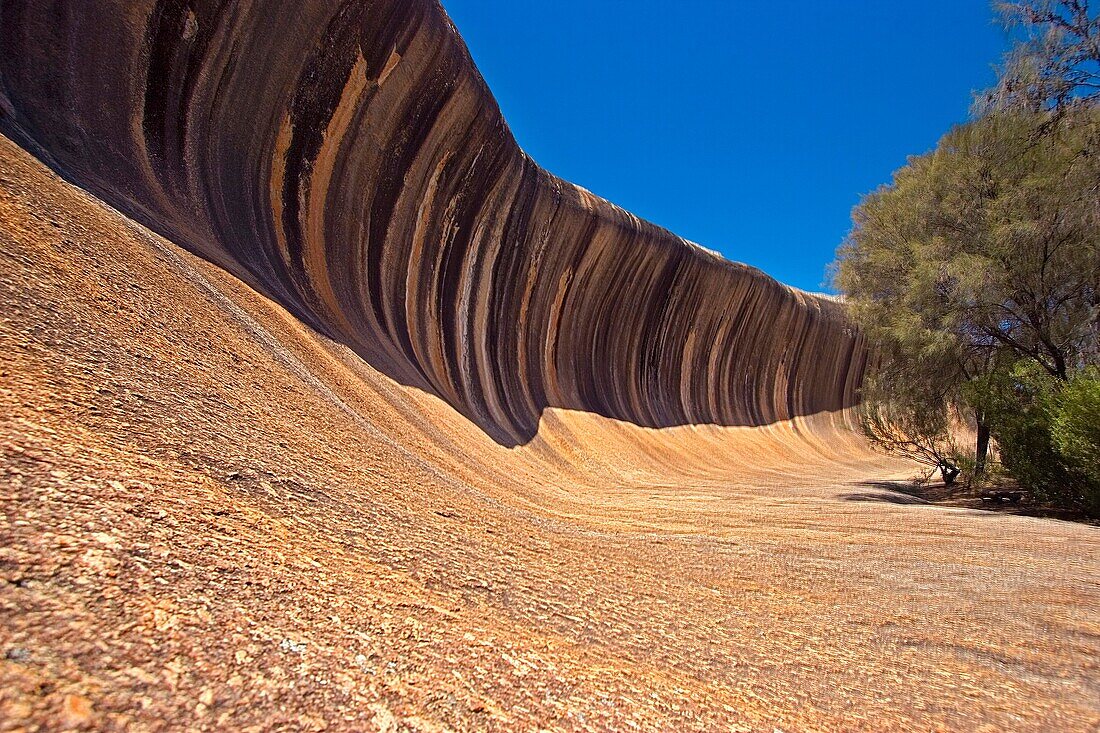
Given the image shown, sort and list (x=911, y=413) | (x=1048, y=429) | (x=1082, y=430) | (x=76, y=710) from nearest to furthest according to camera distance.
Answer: (x=76, y=710), (x=1082, y=430), (x=1048, y=429), (x=911, y=413)

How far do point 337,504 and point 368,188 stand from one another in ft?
20.7

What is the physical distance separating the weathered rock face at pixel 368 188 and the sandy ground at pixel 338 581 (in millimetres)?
1535

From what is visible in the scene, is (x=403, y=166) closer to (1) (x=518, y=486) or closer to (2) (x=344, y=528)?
(1) (x=518, y=486)

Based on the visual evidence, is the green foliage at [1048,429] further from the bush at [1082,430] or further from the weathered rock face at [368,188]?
the weathered rock face at [368,188]

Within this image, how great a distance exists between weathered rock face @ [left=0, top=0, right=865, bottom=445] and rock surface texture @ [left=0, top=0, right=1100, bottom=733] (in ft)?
0.15

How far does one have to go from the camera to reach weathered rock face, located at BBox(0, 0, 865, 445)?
4.65 metres

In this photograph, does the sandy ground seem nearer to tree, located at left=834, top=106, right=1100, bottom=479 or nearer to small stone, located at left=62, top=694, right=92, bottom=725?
small stone, located at left=62, top=694, right=92, bottom=725

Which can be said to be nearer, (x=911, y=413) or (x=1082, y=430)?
(x=1082, y=430)

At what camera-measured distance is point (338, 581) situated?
1708 mm

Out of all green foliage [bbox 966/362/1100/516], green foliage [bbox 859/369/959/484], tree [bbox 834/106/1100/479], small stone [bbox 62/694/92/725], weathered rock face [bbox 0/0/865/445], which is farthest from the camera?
green foliage [bbox 859/369/959/484]

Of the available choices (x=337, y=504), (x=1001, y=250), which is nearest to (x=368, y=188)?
(x=337, y=504)

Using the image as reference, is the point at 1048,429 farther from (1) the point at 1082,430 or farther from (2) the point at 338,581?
(2) the point at 338,581

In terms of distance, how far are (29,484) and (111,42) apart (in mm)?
5296

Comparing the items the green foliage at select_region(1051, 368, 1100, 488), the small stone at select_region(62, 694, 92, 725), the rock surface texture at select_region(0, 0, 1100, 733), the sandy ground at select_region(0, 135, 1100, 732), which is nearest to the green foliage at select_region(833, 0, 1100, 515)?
the green foliage at select_region(1051, 368, 1100, 488)
